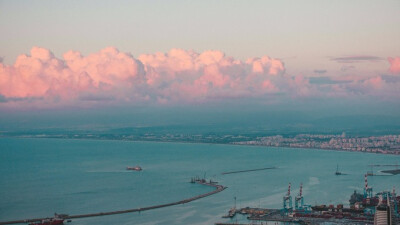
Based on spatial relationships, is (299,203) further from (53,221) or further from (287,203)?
(53,221)

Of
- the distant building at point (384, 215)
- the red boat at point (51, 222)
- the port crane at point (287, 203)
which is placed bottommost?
the red boat at point (51, 222)

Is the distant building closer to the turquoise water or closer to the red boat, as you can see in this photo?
the turquoise water

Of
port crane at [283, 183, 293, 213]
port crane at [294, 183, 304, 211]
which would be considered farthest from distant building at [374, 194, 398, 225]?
port crane at [294, 183, 304, 211]

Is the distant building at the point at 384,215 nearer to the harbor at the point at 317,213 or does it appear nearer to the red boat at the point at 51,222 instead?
the harbor at the point at 317,213

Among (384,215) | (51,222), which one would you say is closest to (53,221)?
(51,222)

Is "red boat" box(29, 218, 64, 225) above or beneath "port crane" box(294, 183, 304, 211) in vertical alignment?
beneath

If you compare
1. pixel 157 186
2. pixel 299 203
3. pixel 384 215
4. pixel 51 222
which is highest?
pixel 384 215

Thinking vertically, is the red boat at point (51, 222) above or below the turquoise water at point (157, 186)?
below

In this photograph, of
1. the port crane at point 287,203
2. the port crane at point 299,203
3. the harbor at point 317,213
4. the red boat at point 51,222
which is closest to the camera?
the red boat at point 51,222

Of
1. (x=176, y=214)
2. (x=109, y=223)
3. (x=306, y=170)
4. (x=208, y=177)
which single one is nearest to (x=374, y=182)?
(x=306, y=170)

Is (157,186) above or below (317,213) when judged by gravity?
above

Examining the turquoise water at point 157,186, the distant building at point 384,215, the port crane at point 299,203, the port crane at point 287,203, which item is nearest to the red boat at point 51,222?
the turquoise water at point 157,186

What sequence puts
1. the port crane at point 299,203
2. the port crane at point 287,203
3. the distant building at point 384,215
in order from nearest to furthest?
the distant building at point 384,215 → the port crane at point 287,203 → the port crane at point 299,203
